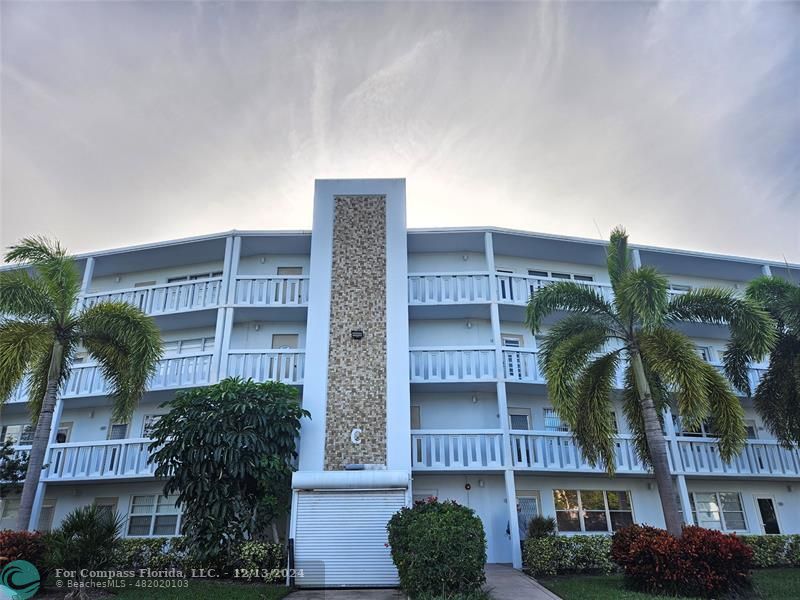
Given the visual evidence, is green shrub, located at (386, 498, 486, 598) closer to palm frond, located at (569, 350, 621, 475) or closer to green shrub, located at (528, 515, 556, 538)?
palm frond, located at (569, 350, 621, 475)

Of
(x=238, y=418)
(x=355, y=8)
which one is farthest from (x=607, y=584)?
(x=355, y=8)

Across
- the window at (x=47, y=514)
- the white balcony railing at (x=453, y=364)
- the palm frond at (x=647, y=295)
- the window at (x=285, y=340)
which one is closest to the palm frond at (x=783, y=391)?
the palm frond at (x=647, y=295)

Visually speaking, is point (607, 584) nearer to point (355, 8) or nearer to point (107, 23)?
point (355, 8)

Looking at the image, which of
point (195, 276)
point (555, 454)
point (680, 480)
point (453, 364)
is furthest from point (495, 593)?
point (195, 276)

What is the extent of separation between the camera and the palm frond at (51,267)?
45.7 ft

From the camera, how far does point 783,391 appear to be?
1521 centimetres

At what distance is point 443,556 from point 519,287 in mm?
10960

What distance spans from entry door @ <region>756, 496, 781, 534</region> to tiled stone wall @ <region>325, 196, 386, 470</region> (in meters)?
13.9

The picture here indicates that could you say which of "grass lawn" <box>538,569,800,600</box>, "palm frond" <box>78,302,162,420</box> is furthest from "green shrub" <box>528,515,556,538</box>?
"palm frond" <box>78,302,162,420</box>

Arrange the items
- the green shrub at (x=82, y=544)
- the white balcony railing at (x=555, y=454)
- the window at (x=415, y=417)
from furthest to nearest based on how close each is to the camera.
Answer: the window at (x=415, y=417) < the white balcony railing at (x=555, y=454) < the green shrub at (x=82, y=544)

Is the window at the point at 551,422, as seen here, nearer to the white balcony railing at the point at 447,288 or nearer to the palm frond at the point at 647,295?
the white balcony railing at the point at 447,288

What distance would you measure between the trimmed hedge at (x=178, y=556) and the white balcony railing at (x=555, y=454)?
739 cm

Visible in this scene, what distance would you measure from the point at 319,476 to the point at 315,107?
10.0 meters

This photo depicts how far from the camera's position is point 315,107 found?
615 inches
